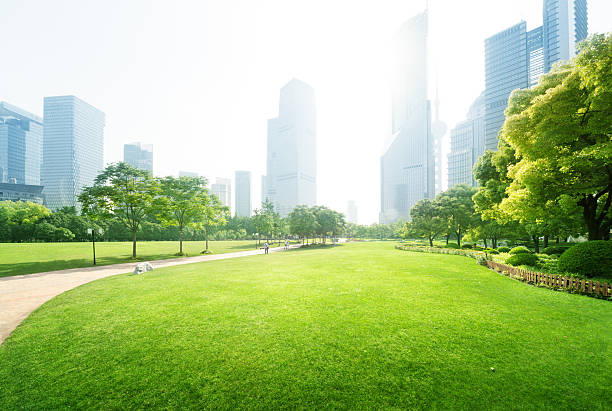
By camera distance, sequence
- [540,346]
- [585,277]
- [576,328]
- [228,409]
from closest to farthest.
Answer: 1. [228,409]
2. [540,346]
3. [576,328]
4. [585,277]

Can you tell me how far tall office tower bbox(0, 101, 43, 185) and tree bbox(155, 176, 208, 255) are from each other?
203505mm

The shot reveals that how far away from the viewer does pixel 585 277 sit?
10.3 meters

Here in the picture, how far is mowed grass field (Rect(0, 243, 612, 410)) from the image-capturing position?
13.3ft

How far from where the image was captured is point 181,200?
32.0 m

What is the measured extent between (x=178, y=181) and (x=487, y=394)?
3592 cm

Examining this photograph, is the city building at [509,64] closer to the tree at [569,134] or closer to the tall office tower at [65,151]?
the tree at [569,134]

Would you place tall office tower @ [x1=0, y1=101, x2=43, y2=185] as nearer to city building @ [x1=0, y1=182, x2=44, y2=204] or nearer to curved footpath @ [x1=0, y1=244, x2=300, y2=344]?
city building @ [x1=0, y1=182, x2=44, y2=204]

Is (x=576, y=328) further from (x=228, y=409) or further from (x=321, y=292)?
(x=228, y=409)

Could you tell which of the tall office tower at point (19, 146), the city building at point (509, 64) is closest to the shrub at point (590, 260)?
the city building at point (509, 64)

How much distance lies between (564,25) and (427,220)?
9824 centimetres

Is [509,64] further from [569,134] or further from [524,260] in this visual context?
[524,260]

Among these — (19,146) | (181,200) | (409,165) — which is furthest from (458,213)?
(19,146)

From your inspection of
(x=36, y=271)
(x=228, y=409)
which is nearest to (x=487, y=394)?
(x=228, y=409)

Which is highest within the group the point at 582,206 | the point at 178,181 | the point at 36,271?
the point at 178,181
